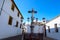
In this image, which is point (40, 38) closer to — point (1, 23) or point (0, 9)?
point (1, 23)

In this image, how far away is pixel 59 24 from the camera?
11.6 m

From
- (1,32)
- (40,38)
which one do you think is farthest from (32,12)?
Result: (1,32)

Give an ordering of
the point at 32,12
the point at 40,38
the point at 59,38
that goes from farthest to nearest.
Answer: the point at 59,38
the point at 40,38
the point at 32,12

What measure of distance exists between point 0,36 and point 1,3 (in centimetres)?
332

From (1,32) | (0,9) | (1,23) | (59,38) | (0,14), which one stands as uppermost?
(0,9)

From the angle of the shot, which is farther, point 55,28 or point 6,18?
point 55,28

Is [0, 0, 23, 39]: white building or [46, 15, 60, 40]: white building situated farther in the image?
[46, 15, 60, 40]: white building

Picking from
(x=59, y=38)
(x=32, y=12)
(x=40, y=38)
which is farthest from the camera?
(x=59, y=38)

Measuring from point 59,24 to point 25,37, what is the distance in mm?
6094

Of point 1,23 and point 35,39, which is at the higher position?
point 1,23

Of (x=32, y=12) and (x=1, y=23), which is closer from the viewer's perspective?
(x=32, y=12)

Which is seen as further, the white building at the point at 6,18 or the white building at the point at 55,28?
the white building at the point at 55,28

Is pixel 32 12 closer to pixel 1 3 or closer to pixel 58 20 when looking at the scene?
pixel 1 3

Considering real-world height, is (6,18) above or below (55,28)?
above
